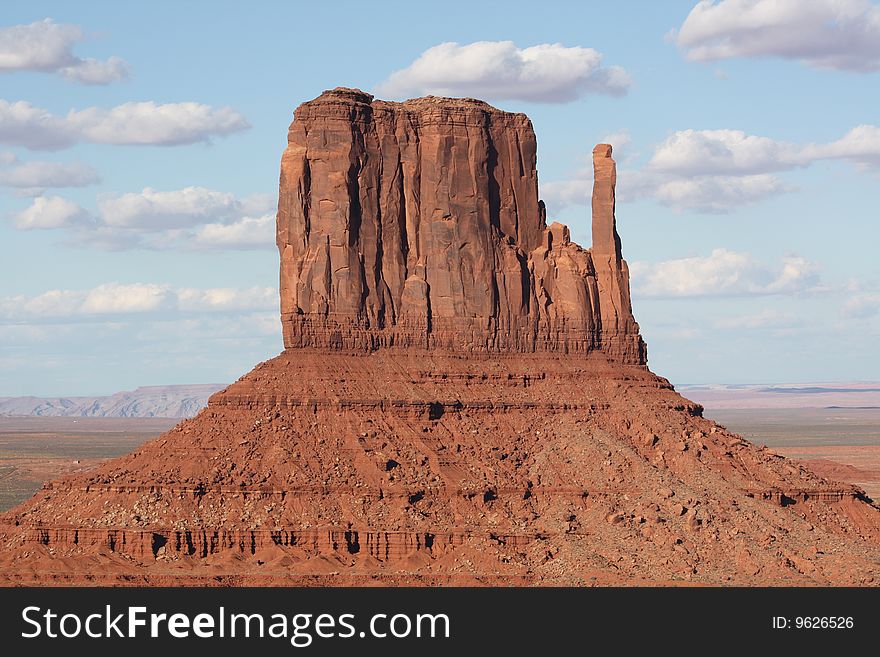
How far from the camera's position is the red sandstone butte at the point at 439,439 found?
106m

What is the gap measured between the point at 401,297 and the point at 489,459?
1181 cm

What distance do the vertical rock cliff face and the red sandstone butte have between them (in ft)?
0.40

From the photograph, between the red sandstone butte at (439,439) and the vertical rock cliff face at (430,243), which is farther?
the vertical rock cliff face at (430,243)

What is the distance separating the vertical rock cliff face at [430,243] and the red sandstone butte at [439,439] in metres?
0.12

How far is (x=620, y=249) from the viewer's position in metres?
126

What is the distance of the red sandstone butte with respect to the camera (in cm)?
10631

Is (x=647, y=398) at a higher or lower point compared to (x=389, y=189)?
lower

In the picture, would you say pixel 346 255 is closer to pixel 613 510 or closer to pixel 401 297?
pixel 401 297

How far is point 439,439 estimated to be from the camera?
378 feet

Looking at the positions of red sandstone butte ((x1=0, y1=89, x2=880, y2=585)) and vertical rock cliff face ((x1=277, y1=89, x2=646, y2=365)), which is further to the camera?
vertical rock cliff face ((x1=277, y1=89, x2=646, y2=365))

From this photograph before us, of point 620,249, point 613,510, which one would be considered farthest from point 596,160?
point 613,510

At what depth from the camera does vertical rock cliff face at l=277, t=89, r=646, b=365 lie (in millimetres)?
119875
